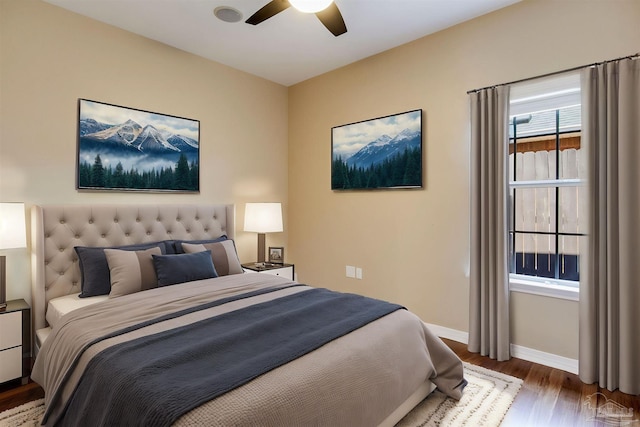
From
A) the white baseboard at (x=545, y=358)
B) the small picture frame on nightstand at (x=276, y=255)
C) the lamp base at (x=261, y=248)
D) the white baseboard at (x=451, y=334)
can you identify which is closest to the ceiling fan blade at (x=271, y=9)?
the lamp base at (x=261, y=248)

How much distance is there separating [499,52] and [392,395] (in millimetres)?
2747

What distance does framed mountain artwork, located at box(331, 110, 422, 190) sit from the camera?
339 cm

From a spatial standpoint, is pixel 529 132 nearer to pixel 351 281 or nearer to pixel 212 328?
pixel 351 281

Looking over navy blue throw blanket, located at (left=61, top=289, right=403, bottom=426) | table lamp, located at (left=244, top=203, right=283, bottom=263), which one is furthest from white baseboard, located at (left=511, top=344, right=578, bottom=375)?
table lamp, located at (left=244, top=203, right=283, bottom=263)

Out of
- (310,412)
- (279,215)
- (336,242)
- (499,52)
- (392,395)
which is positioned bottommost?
(392,395)

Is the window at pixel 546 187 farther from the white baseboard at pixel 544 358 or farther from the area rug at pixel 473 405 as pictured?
the area rug at pixel 473 405

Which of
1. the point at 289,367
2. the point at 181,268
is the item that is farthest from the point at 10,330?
the point at 289,367

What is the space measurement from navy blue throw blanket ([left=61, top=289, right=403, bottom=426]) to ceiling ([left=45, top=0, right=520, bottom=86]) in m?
2.39

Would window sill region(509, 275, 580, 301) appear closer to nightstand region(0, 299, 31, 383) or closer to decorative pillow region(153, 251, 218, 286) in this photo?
decorative pillow region(153, 251, 218, 286)

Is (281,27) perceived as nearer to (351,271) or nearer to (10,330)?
(351,271)

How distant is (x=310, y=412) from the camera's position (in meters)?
1.34

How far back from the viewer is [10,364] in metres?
2.31

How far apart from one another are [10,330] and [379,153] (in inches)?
131

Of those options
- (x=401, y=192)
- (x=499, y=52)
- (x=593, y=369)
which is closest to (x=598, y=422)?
(x=593, y=369)
